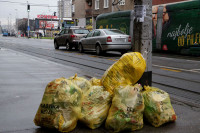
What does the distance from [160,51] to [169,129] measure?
1516 centimetres

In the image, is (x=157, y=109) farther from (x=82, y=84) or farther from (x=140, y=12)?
(x=140, y=12)

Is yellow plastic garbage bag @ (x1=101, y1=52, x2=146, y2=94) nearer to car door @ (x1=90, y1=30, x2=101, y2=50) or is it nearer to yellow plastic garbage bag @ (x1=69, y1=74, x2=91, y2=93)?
yellow plastic garbage bag @ (x1=69, y1=74, x2=91, y2=93)

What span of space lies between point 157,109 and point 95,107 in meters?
0.93

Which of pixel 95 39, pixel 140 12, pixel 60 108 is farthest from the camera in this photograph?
Result: pixel 95 39

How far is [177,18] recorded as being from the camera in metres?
16.6

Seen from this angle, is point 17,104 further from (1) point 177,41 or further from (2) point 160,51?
(2) point 160,51

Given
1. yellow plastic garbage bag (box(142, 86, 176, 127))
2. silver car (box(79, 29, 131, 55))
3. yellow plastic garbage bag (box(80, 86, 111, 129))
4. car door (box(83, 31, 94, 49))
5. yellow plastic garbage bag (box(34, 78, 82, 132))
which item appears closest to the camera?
yellow plastic garbage bag (box(34, 78, 82, 132))

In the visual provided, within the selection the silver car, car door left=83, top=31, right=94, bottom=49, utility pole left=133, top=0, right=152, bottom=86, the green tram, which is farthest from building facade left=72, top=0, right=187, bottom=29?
utility pole left=133, top=0, right=152, bottom=86

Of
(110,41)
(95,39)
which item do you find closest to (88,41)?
(95,39)

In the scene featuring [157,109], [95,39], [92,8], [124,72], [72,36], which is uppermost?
[92,8]

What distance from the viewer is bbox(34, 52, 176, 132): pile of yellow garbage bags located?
3.79 meters

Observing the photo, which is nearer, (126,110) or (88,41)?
(126,110)

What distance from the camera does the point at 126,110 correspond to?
385 cm

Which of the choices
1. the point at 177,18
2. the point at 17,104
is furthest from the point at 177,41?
the point at 17,104
